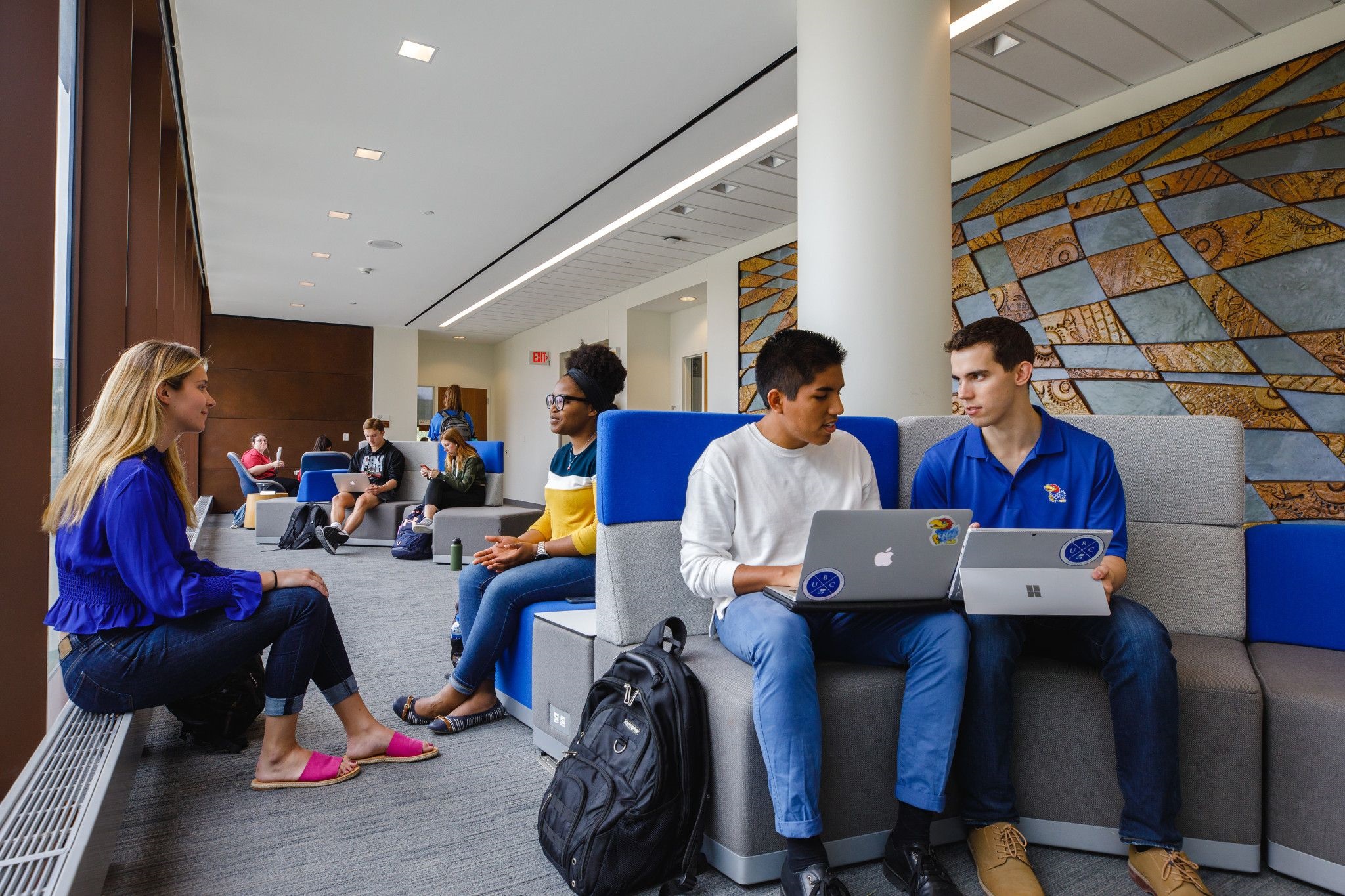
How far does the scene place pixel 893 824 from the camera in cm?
174

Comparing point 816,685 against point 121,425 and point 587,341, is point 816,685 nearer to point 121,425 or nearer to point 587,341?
point 121,425

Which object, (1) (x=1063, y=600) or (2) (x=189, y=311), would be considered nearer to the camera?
(1) (x=1063, y=600)

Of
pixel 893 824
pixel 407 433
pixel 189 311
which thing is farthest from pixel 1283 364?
pixel 407 433

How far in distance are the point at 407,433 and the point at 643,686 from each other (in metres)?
13.4

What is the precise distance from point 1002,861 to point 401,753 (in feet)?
5.55

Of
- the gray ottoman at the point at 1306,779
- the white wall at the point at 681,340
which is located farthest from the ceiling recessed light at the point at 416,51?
the white wall at the point at 681,340

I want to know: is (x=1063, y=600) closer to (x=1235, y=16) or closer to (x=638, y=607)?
(x=638, y=607)

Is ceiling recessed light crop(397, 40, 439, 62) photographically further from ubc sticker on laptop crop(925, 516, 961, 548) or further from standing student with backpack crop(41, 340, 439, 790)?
ubc sticker on laptop crop(925, 516, 961, 548)

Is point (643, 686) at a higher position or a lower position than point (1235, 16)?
lower

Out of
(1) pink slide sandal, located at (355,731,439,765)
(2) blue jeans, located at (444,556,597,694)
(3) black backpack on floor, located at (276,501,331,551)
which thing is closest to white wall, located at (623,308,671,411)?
(3) black backpack on floor, located at (276,501,331,551)

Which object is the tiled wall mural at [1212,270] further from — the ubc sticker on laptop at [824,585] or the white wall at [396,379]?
the white wall at [396,379]

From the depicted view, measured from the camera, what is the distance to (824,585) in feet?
5.32

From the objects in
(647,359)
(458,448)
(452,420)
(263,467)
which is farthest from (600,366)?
(647,359)

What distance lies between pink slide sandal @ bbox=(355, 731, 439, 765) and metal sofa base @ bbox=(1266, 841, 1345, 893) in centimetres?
218
